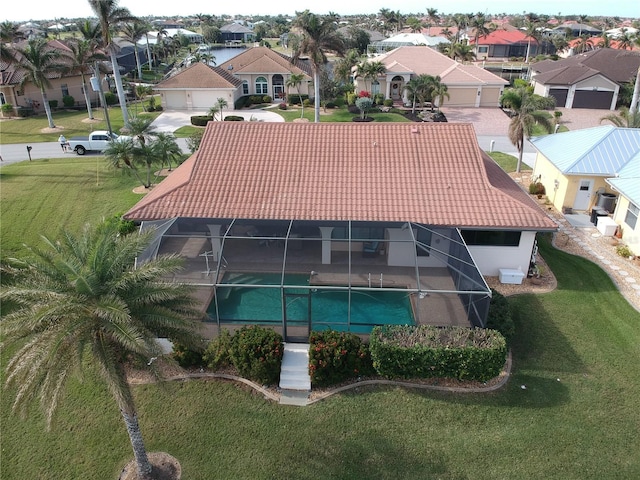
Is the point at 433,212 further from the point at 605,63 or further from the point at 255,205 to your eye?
the point at 605,63

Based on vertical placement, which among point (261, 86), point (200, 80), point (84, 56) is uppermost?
point (84, 56)

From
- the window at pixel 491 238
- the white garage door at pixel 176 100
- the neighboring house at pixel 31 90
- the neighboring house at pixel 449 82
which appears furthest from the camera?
the neighboring house at pixel 449 82

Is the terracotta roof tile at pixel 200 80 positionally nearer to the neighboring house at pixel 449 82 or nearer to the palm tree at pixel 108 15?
the palm tree at pixel 108 15

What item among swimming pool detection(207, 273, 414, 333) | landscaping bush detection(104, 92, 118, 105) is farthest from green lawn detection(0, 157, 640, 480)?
landscaping bush detection(104, 92, 118, 105)

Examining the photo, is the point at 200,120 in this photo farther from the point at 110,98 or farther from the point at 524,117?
the point at 524,117

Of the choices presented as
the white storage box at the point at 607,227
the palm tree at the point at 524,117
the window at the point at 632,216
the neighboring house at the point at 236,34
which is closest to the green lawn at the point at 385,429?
the window at the point at 632,216

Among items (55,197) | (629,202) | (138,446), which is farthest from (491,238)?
(55,197)

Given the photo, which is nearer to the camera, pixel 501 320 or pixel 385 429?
pixel 385 429
